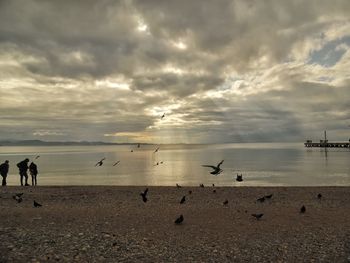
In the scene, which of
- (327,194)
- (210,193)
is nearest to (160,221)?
(210,193)

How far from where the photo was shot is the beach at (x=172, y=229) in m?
11.4

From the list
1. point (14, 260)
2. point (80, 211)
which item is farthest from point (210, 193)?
point (14, 260)

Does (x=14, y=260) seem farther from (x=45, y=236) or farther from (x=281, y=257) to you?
(x=281, y=257)

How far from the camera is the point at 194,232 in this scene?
14703 millimetres

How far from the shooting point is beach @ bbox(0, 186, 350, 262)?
11422 millimetres

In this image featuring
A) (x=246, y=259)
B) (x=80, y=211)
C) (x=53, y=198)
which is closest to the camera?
(x=246, y=259)

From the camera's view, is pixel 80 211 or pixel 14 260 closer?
pixel 14 260

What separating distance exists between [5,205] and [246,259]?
16602 millimetres

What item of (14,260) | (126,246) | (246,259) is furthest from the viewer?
(126,246)

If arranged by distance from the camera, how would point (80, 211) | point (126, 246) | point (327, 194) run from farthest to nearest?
1. point (327, 194)
2. point (80, 211)
3. point (126, 246)

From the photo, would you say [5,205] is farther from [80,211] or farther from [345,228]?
[345,228]

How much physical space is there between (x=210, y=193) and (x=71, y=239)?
51.0ft

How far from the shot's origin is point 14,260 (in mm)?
10375

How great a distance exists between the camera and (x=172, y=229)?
50.0 ft
